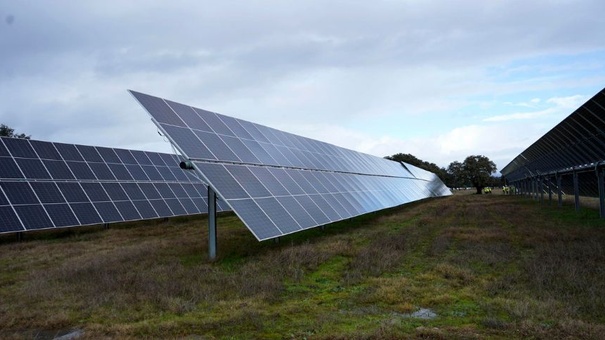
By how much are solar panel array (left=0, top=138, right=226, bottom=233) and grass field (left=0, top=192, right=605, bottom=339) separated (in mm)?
4452

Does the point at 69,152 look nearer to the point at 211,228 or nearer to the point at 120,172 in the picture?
the point at 120,172

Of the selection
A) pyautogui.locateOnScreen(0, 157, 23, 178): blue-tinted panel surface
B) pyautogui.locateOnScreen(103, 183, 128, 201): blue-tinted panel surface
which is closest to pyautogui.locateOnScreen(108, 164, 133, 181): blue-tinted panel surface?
pyautogui.locateOnScreen(103, 183, 128, 201): blue-tinted panel surface

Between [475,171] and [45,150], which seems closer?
[45,150]

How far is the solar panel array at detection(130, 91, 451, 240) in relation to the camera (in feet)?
45.8

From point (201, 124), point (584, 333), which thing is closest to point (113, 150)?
point (201, 124)

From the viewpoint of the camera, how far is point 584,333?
21.5 ft

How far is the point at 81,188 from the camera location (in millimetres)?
25234

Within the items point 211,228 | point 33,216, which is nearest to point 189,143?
point 211,228

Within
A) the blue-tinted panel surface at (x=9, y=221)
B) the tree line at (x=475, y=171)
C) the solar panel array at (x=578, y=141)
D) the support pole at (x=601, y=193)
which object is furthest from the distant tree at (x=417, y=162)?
the blue-tinted panel surface at (x=9, y=221)

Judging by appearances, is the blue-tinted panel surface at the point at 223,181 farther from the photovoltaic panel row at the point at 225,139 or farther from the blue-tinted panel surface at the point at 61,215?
the blue-tinted panel surface at the point at 61,215

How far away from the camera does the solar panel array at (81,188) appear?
69.4 ft

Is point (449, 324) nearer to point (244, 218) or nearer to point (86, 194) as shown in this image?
point (244, 218)

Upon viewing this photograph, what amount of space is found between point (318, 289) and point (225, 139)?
9662 mm

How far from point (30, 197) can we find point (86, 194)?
340cm
